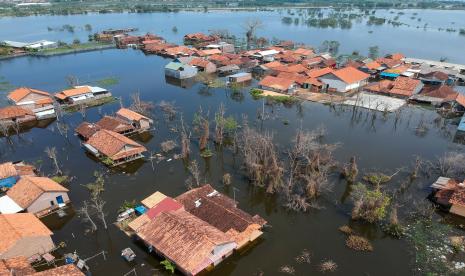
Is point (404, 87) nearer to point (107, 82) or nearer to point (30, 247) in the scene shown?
point (107, 82)

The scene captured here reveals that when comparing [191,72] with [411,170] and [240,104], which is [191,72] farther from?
[411,170]

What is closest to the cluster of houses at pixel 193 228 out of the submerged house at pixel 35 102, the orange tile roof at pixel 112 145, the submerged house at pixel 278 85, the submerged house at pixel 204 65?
the orange tile roof at pixel 112 145

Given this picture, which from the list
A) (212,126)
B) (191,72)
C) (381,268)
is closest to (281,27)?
(191,72)

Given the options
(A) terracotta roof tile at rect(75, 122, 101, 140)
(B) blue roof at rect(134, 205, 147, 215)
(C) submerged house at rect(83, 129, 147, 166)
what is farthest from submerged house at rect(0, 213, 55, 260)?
(A) terracotta roof tile at rect(75, 122, 101, 140)

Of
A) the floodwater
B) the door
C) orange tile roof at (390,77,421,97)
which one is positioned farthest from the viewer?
orange tile roof at (390,77,421,97)

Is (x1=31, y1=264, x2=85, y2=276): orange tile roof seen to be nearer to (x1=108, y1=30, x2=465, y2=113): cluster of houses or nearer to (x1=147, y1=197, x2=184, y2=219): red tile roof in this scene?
(x1=147, y1=197, x2=184, y2=219): red tile roof

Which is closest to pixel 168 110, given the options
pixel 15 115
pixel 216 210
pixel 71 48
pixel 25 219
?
pixel 15 115

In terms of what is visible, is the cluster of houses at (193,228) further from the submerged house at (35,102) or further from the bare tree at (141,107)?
the submerged house at (35,102)
